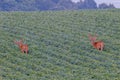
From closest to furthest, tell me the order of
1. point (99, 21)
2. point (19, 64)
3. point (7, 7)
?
point (19, 64) < point (99, 21) < point (7, 7)

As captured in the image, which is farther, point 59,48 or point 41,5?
point 41,5

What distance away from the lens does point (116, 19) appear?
29.5 metres

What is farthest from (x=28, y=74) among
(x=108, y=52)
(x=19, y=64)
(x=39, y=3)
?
(x=39, y=3)

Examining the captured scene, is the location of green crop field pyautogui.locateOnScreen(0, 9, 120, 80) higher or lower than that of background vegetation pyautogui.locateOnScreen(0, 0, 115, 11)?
lower

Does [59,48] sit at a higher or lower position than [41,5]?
lower

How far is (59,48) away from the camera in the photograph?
20.5 m

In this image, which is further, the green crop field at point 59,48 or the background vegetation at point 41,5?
the background vegetation at point 41,5

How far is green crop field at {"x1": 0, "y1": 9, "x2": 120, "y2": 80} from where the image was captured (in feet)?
52.9

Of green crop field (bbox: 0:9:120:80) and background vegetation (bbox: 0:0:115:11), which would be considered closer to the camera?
green crop field (bbox: 0:9:120:80)

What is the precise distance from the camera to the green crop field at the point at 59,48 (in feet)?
52.9

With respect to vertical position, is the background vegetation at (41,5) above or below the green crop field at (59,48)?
above

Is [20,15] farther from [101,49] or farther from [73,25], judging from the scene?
[101,49]

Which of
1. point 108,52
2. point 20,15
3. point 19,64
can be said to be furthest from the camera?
point 20,15

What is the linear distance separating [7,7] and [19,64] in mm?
54575
